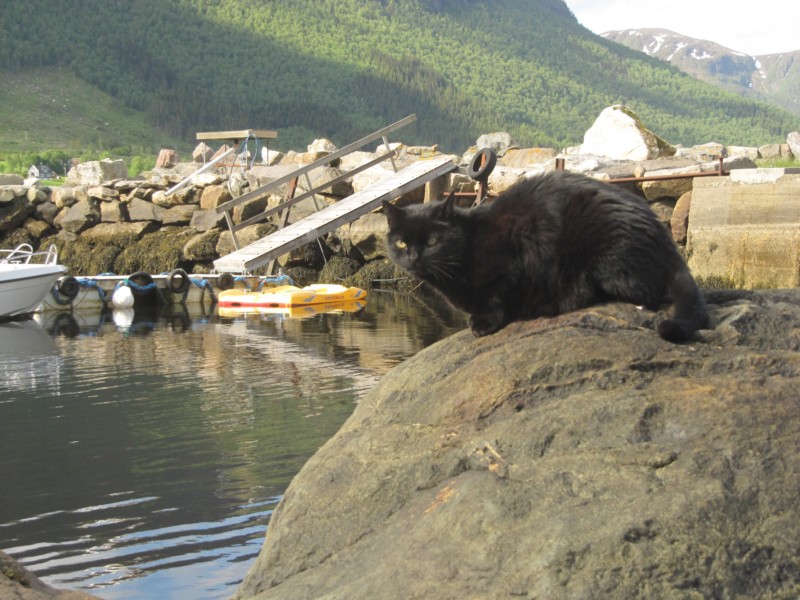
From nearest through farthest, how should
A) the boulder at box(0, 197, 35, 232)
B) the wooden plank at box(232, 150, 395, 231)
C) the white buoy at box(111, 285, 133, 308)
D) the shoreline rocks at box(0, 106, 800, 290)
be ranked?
the white buoy at box(111, 285, 133, 308), the wooden plank at box(232, 150, 395, 231), the shoreline rocks at box(0, 106, 800, 290), the boulder at box(0, 197, 35, 232)

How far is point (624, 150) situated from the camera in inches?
1211

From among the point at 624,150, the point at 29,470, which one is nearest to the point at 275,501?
the point at 29,470

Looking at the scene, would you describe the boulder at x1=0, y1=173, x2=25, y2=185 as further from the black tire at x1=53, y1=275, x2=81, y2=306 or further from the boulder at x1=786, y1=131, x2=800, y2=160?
the boulder at x1=786, y1=131, x2=800, y2=160

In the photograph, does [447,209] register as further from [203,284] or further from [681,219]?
[203,284]

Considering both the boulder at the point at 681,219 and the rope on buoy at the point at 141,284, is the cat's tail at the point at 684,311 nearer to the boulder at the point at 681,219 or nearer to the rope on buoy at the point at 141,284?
the boulder at the point at 681,219

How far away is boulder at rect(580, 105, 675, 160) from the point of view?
1198 inches

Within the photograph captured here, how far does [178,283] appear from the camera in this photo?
1022 inches

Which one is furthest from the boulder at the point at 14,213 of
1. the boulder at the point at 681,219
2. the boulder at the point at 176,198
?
the boulder at the point at 681,219

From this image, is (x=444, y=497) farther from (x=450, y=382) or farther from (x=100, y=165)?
(x=100, y=165)

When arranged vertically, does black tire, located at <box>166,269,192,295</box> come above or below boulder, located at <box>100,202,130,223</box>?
below

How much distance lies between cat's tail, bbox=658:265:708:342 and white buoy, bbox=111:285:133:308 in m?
23.0

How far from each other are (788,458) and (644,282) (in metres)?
1.26

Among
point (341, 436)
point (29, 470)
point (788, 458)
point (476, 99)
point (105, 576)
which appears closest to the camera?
point (788, 458)

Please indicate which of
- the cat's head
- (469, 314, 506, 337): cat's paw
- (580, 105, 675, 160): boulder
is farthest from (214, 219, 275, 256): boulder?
(469, 314, 506, 337): cat's paw
